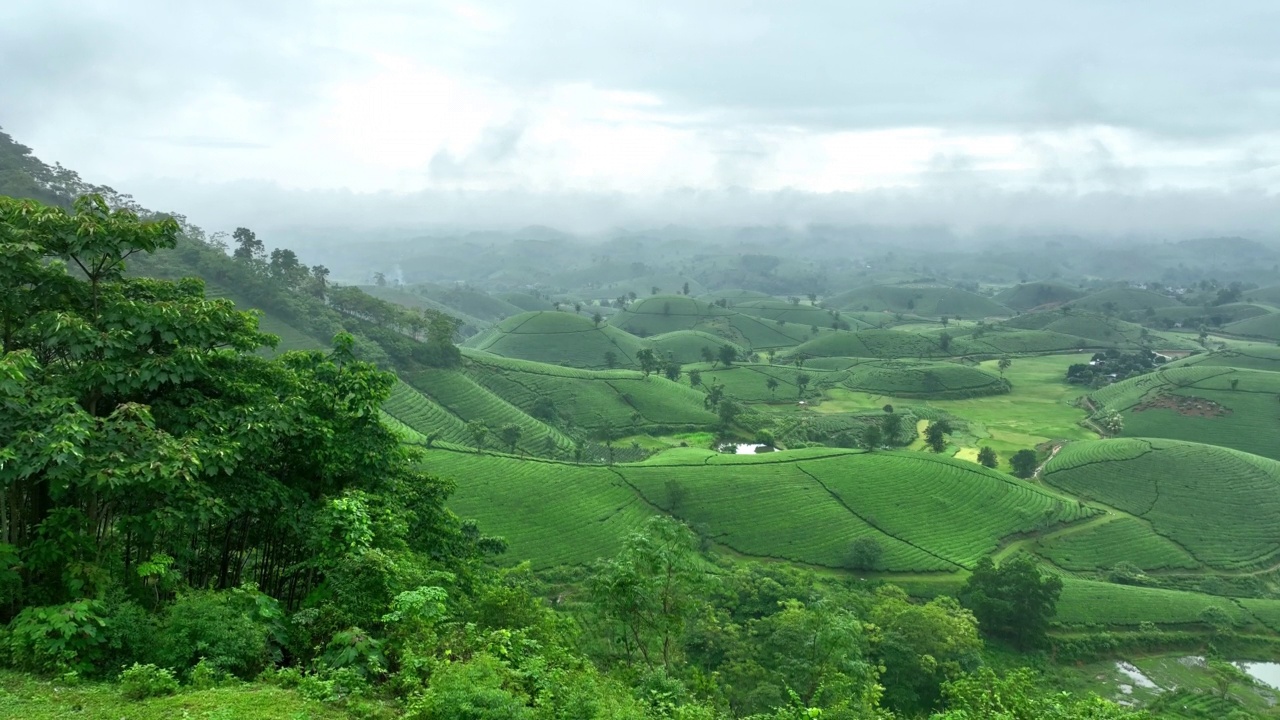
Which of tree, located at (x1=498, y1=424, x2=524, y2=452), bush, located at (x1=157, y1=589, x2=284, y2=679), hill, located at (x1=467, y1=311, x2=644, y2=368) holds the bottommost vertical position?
tree, located at (x1=498, y1=424, x2=524, y2=452)

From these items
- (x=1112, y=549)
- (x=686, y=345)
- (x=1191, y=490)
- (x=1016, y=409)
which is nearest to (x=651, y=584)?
(x=1112, y=549)

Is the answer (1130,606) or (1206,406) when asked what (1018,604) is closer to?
(1130,606)

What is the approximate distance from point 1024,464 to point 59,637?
85869mm

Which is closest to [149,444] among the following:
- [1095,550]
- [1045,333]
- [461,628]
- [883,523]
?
[461,628]

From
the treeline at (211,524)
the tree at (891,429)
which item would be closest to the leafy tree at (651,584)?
the treeline at (211,524)

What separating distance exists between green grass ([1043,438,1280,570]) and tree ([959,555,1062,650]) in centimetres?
2718

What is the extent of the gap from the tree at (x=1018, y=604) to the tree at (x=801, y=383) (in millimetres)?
74289

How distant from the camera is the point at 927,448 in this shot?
275 feet

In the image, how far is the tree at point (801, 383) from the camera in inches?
4663

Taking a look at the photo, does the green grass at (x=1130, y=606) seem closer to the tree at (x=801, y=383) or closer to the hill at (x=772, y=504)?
the hill at (x=772, y=504)

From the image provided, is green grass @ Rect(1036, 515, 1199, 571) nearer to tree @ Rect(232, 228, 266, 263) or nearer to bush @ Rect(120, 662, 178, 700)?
bush @ Rect(120, 662, 178, 700)

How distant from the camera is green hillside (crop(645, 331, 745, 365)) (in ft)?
522

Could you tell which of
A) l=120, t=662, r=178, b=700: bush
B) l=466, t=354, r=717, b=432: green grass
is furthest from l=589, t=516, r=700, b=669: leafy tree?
l=466, t=354, r=717, b=432: green grass

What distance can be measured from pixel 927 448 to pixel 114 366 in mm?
88255
